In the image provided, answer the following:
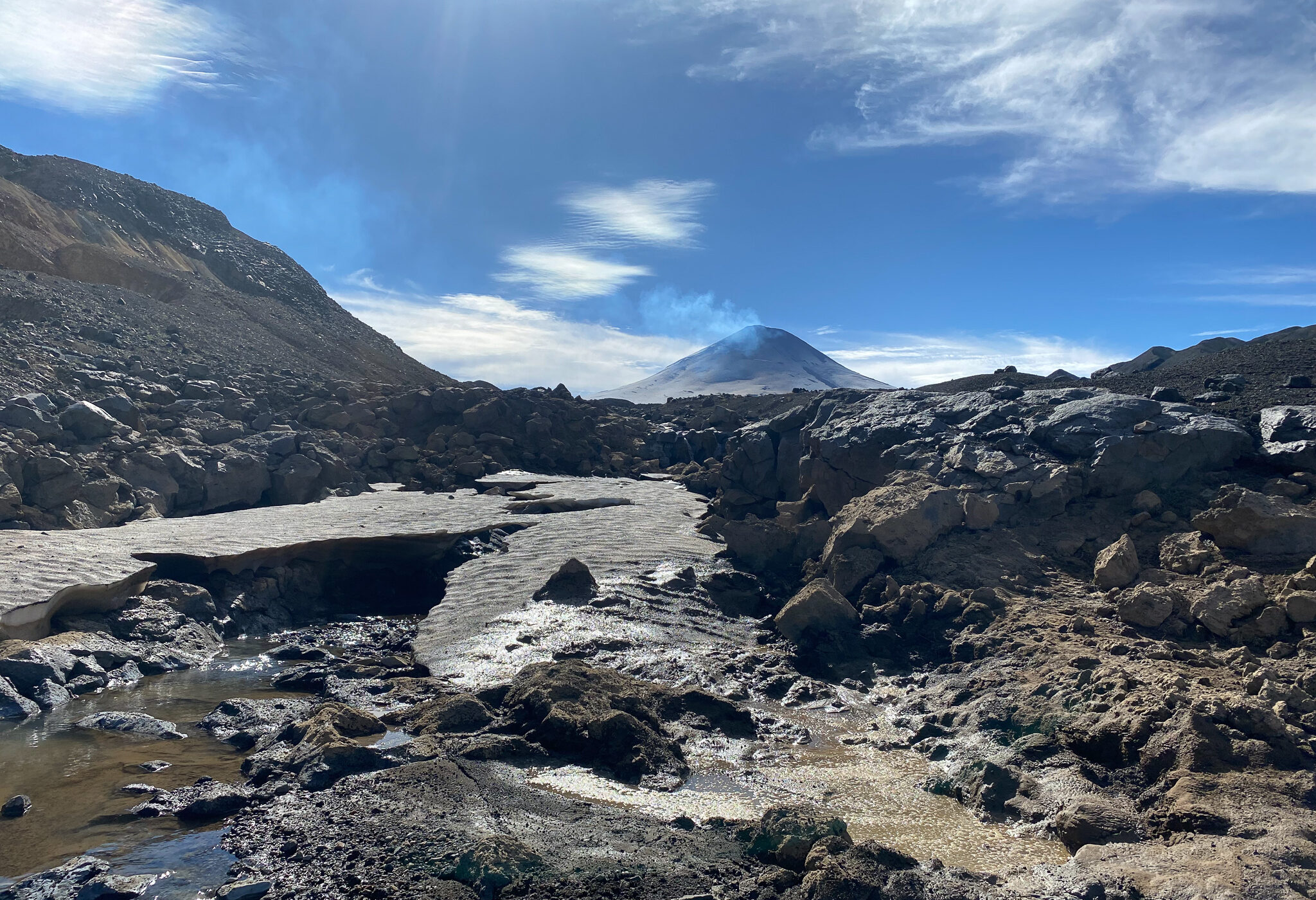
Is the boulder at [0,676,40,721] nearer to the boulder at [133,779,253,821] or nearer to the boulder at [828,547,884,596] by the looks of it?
the boulder at [133,779,253,821]

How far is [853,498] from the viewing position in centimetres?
1118

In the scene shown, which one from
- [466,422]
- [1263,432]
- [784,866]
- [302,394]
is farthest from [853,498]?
[302,394]

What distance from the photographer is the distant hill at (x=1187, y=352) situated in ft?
43.0

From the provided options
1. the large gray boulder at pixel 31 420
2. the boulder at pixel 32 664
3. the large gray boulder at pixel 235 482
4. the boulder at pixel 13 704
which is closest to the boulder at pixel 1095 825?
the boulder at pixel 13 704

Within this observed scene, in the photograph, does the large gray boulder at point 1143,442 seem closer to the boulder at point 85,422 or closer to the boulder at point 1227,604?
the boulder at point 1227,604

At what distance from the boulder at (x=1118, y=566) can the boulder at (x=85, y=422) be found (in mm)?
15808

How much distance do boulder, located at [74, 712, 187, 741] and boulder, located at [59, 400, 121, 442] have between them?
369 inches

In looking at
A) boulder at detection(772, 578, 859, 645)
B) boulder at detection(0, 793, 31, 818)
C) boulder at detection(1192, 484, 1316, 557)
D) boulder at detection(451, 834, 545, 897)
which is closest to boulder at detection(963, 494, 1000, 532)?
boulder at detection(772, 578, 859, 645)

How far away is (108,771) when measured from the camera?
5.78m

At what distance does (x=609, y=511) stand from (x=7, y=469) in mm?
9454

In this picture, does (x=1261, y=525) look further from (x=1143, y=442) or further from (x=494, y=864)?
(x=494, y=864)

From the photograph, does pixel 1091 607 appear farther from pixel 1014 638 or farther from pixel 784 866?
pixel 784 866

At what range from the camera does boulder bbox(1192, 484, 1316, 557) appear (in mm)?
7164

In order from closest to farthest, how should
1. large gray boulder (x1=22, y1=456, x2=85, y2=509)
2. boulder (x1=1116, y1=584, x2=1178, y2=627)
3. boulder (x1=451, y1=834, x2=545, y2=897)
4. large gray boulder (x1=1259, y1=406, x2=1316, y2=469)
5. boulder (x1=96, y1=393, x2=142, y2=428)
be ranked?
boulder (x1=451, y1=834, x2=545, y2=897), boulder (x1=1116, y1=584, x2=1178, y2=627), large gray boulder (x1=1259, y1=406, x2=1316, y2=469), large gray boulder (x1=22, y1=456, x2=85, y2=509), boulder (x1=96, y1=393, x2=142, y2=428)
